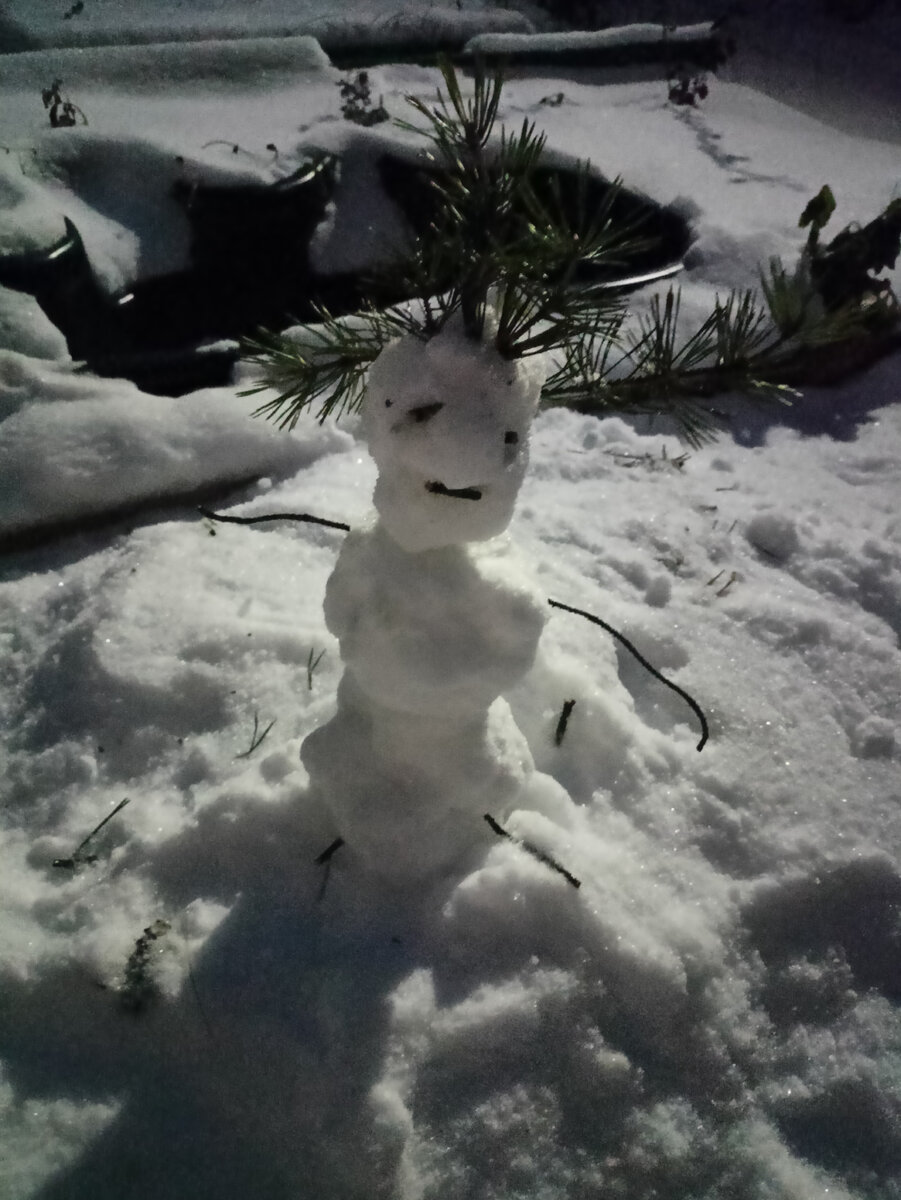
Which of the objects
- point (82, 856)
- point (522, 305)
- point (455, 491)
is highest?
point (522, 305)

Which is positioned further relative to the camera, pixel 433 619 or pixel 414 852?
pixel 414 852

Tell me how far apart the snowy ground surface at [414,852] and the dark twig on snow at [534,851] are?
0.04 feet

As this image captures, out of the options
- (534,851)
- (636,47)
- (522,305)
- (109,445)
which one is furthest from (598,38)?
(534,851)

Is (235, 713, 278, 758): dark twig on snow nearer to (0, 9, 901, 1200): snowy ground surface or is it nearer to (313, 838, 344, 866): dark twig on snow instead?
(0, 9, 901, 1200): snowy ground surface

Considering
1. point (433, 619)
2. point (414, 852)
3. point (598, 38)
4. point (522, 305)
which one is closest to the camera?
point (522, 305)

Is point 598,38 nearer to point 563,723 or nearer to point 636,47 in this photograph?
point 636,47

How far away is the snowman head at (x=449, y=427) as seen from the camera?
741 millimetres

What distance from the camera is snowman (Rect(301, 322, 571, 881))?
750 millimetres

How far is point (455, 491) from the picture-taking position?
0.79 m

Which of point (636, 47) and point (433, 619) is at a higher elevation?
point (636, 47)

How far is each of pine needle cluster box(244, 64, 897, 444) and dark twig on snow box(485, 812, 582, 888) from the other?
517mm

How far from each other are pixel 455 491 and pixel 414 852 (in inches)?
18.4

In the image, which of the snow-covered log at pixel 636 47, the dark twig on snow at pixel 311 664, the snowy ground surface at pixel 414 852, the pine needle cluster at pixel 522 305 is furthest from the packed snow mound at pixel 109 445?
the snow-covered log at pixel 636 47

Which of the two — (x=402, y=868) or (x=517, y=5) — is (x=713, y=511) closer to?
(x=402, y=868)
